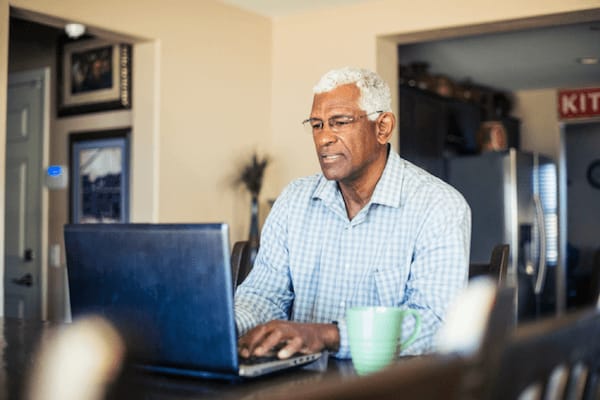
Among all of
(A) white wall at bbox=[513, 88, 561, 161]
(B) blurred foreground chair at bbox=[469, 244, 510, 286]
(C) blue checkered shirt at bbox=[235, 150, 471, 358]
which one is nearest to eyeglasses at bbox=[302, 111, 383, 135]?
(C) blue checkered shirt at bbox=[235, 150, 471, 358]

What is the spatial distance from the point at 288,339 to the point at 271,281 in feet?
1.79

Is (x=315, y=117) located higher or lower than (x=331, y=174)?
higher

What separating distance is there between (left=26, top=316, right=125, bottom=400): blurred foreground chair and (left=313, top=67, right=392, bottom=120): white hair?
828 millimetres

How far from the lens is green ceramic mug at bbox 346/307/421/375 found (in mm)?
1135

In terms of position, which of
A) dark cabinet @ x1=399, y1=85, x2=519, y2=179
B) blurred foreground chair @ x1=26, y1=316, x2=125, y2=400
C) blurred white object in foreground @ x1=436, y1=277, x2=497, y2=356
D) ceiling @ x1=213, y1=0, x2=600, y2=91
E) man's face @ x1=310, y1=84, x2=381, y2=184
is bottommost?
blurred foreground chair @ x1=26, y1=316, x2=125, y2=400

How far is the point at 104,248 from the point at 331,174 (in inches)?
29.9

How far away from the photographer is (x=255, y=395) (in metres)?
1.02

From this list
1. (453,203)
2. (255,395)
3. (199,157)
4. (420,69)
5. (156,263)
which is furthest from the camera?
(420,69)

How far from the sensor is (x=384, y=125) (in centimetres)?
196

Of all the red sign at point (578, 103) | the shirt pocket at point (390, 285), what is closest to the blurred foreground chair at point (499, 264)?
the shirt pocket at point (390, 285)

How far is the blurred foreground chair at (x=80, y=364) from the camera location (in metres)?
1.04

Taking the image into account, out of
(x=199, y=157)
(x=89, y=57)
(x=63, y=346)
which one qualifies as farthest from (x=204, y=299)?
(x=89, y=57)

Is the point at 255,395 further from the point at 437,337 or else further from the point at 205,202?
the point at 205,202

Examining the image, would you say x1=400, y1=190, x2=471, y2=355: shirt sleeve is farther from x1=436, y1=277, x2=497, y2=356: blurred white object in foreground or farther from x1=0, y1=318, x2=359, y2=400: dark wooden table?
x1=436, y1=277, x2=497, y2=356: blurred white object in foreground
